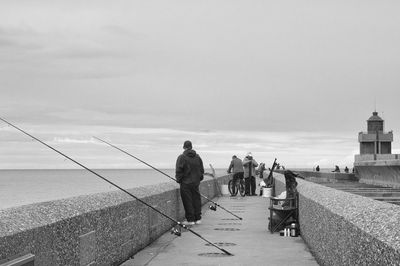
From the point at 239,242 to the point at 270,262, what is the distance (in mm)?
2256

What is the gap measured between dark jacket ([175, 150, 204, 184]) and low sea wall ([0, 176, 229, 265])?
279 cm

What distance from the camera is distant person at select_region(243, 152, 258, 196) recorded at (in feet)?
85.8

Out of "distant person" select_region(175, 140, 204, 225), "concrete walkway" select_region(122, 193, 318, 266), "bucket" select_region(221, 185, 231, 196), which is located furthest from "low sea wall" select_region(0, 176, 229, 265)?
"bucket" select_region(221, 185, 231, 196)

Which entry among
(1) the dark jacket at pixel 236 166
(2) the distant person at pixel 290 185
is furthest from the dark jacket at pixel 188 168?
(1) the dark jacket at pixel 236 166

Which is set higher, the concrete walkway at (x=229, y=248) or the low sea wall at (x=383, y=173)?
the low sea wall at (x=383, y=173)

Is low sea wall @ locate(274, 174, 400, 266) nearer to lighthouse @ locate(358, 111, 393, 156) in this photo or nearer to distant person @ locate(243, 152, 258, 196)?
distant person @ locate(243, 152, 258, 196)

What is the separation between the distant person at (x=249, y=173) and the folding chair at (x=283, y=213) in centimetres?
1265

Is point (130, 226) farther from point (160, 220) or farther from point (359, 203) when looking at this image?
point (359, 203)

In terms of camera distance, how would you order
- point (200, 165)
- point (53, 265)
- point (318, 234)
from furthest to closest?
point (200, 165), point (318, 234), point (53, 265)

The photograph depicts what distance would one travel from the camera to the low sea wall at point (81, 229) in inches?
217

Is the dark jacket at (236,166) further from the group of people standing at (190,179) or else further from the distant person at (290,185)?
Answer: the distant person at (290,185)

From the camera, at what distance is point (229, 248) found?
1075 cm

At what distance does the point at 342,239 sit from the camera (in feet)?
21.6

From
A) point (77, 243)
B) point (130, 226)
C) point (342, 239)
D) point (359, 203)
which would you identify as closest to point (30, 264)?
point (77, 243)
